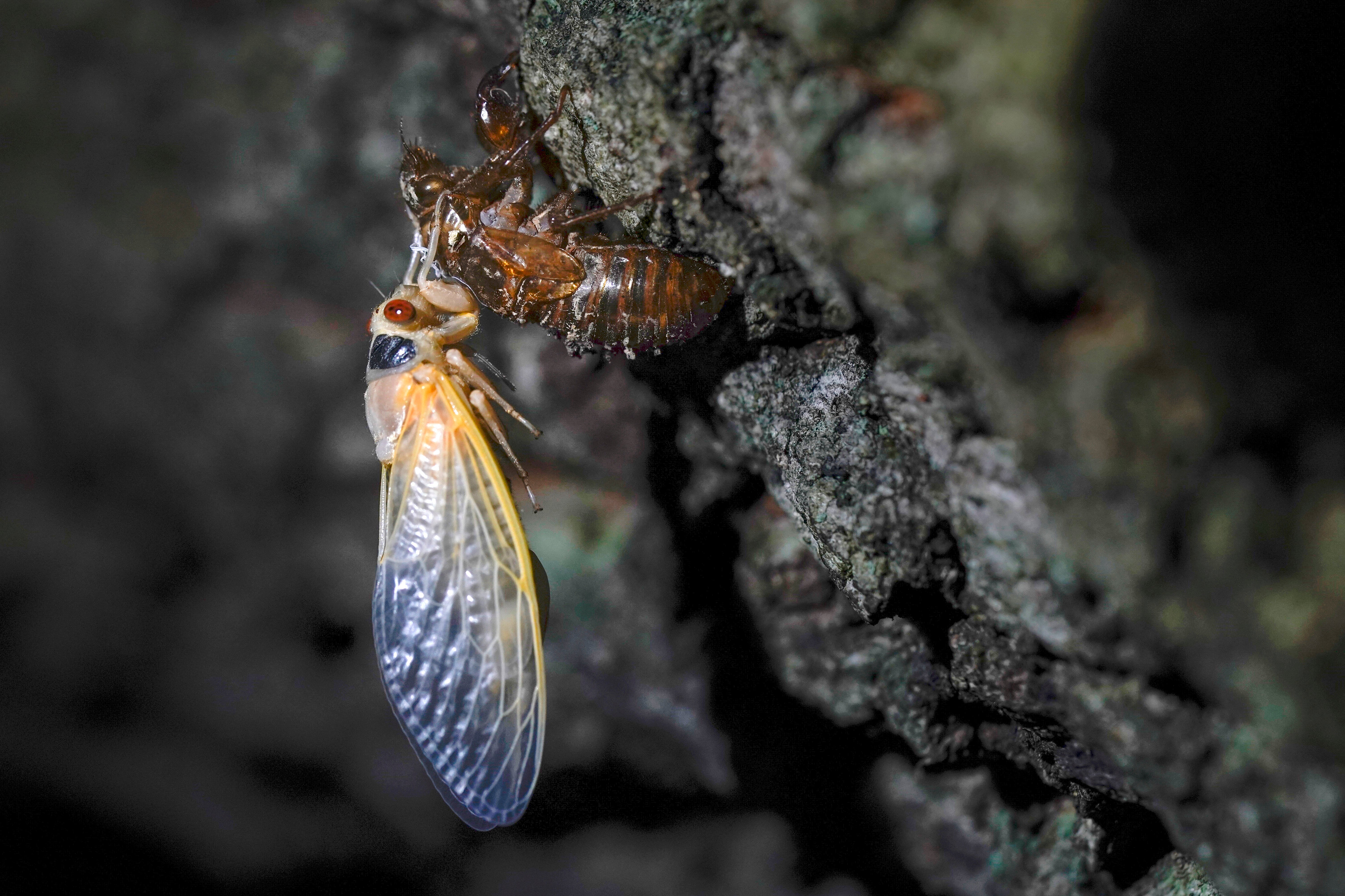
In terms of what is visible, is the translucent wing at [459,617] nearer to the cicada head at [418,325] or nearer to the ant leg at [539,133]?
the cicada head at [418,325]

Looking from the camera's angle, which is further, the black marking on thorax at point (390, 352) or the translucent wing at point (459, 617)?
the black marking on thorax at point (390, 352)

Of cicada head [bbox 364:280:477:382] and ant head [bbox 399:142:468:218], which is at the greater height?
ant head [bbox 399:142:468:218]

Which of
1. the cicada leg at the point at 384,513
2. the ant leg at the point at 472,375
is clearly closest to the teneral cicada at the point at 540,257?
the ant leg at the point at 472,375

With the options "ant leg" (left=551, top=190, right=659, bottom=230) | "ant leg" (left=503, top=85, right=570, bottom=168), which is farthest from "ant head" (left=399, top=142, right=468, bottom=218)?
"ant leg" (left=551, top=190, right=659, bottom=230)

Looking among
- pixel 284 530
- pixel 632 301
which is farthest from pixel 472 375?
pixel 284 530

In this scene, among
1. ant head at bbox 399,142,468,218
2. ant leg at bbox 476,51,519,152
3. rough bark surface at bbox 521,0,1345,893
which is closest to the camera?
rough bark surface at bbox 521,0,1345,893

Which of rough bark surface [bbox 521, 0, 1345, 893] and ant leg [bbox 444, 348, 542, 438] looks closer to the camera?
rough bark surface [bbox 521, 0, 1345, 893]

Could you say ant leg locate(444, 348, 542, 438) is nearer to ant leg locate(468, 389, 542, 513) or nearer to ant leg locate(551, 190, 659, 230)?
ant leg locate(468, 389, 542, 513)
